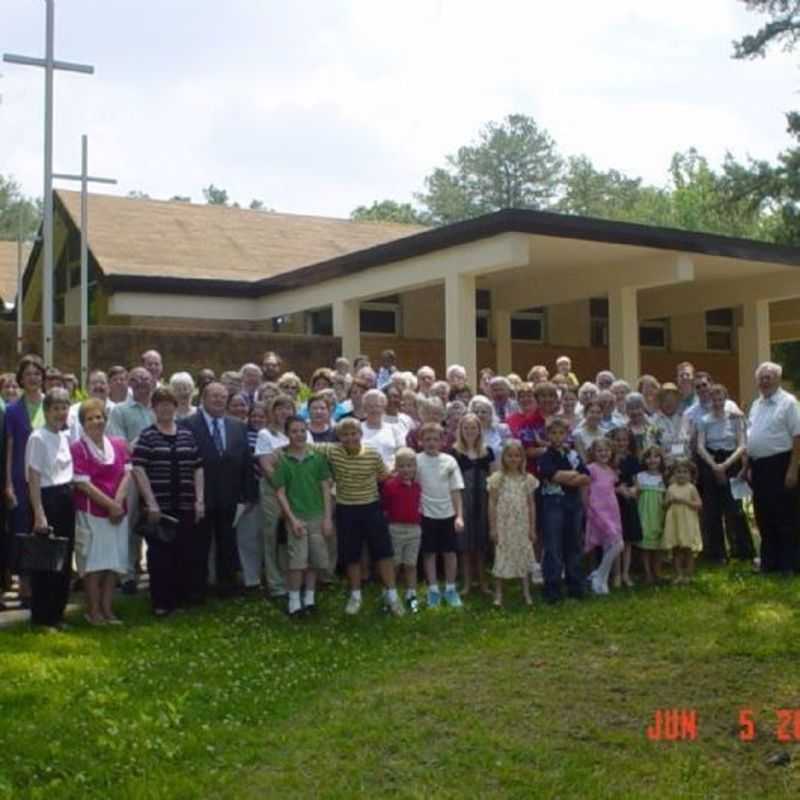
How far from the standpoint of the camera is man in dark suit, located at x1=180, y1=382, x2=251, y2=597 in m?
9.05

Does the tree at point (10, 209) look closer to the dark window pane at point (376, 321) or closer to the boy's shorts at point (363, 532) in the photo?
the dark window pane at point (376, 321)

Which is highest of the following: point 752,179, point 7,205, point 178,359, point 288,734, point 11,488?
point 7,205

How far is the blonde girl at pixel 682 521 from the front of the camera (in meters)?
9.70

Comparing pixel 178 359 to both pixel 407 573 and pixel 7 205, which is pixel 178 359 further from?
pixel 7 205

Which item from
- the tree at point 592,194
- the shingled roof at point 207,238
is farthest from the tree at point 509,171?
the shingled roof at point 207,238

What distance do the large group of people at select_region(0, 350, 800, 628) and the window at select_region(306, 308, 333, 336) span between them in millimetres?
12459

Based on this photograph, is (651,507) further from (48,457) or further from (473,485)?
(48,457)

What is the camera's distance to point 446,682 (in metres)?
6.97

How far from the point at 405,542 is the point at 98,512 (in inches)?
91.4

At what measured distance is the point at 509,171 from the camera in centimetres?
7850

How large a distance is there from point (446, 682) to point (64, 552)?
110 inches

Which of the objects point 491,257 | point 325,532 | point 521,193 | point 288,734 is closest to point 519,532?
point 325,532

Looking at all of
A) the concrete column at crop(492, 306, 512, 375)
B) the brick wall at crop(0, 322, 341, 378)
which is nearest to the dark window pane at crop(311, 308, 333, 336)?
the brick wall at crop(0, 322, 341, 378)

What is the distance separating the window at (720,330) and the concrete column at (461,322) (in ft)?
37.4
